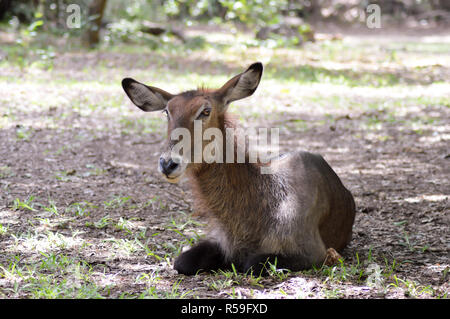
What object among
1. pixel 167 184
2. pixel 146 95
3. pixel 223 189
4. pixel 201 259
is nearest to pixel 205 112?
pixel 223 189

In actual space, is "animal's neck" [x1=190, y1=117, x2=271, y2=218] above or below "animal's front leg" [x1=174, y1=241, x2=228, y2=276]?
above

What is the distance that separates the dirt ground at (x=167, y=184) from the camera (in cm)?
434

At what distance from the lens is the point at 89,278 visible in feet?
14.2

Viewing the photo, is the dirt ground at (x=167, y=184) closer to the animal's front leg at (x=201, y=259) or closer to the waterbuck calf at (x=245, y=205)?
the animal's front leg at (x=201, y=259)

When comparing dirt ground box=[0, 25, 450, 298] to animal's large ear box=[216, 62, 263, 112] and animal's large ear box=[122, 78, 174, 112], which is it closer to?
animal's large ear box=[122, 78, 174, 112]

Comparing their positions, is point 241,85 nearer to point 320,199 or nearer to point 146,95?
point 146,95

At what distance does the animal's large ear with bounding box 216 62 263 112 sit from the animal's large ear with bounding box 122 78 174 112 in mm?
466

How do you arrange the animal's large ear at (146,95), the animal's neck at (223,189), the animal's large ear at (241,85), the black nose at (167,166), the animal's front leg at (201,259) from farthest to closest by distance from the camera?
1. the animal's large ear at (146,95)
2. the animal's large ear at (241,85)
3. the animal's neck at (223,189)
4. the animal's front leg at (201,259)
5. the black nose at (167,166)

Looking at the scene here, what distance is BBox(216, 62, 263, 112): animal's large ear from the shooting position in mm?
4785

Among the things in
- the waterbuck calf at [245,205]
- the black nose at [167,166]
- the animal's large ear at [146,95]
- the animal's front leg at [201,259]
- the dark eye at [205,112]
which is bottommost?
the animal's front leg at [201,259]

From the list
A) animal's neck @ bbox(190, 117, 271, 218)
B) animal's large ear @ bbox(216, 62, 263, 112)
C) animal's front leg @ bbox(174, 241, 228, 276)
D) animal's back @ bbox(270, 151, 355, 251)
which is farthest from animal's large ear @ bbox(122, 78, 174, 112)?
animal's front leg @ bbox(174, 241, 228, 276)

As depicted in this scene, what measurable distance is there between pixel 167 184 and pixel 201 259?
2646 mm

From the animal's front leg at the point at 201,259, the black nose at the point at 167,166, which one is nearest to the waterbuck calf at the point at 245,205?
the animal's front leg at the point at 201,259

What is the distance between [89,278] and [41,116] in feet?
19.5
